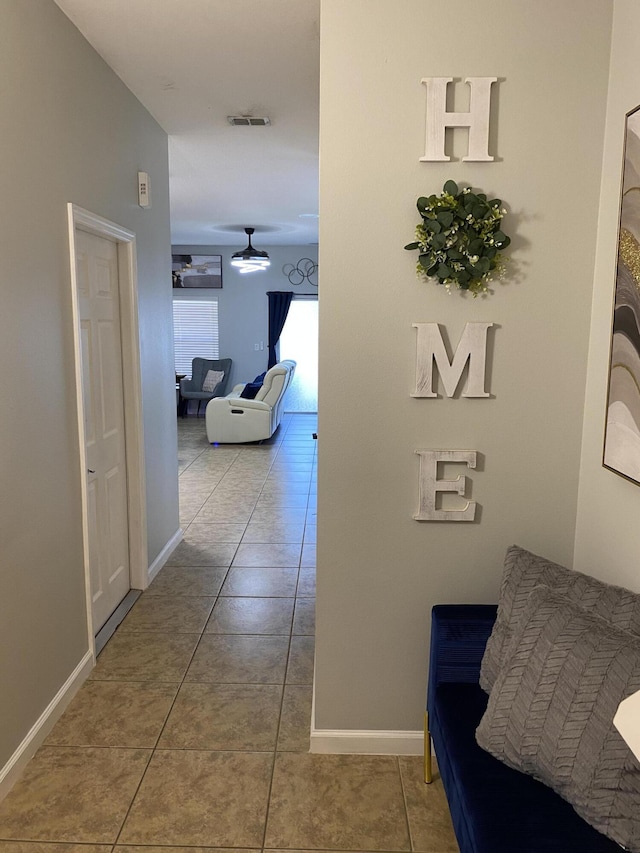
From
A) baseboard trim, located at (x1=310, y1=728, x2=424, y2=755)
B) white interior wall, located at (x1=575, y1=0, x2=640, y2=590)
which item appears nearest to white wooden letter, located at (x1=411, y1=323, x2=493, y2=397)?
white interior wall, located at (x1=575, y1=0, x2=640, y2=590)

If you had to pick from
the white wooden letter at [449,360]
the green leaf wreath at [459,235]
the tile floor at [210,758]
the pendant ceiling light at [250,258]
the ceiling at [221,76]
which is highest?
the ceiling at [221,76]

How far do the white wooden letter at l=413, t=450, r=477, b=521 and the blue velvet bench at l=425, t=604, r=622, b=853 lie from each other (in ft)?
1.00

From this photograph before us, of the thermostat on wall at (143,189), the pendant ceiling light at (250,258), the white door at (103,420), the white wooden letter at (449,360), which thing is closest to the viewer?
the white wooden letter at (449,360)

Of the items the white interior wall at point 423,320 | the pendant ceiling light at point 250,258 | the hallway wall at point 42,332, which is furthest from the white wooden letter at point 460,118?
the pendant ceiling light at point 250,258

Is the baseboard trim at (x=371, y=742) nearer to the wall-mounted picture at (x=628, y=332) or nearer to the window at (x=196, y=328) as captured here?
the wall-mounted picture at (x=628, y=332)

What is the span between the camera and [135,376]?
3543mm

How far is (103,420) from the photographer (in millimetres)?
3232

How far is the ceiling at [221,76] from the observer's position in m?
2.52

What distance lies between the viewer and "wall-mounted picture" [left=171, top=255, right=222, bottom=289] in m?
10.2

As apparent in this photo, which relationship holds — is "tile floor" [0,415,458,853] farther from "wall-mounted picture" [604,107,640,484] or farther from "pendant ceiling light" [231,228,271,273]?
"pendant ceiling light" [231,228,271,273]

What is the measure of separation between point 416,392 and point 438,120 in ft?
2.81

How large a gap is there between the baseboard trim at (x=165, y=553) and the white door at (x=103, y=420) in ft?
0.87

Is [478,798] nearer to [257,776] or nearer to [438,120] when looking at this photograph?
[257,776]

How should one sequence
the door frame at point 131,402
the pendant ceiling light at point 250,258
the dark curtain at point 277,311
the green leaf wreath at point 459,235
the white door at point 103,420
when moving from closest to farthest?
the green leaf wreath at point 459,235 → the white door at point 103,420 → the door frame at point 131,402 → the pendant ceiling light at point 250,258 → the dark curtain at point 277,311
